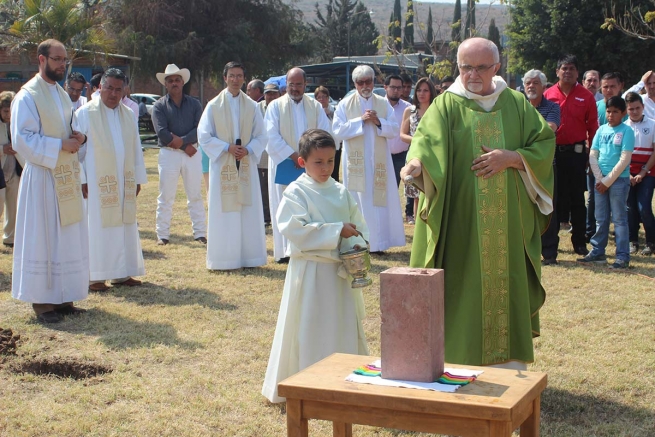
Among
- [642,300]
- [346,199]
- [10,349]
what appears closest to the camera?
[346,199]

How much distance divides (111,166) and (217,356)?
123 inches

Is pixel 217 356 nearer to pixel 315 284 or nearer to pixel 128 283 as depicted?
pixel 315 284

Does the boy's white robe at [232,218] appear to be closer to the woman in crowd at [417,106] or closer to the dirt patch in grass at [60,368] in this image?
the woman in crowd at [417,106]

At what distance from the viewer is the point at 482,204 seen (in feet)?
16.5

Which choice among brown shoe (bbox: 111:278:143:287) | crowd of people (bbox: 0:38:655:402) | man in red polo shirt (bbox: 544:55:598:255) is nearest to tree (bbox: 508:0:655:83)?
crowd of people (bbox: 0:38:655:402)

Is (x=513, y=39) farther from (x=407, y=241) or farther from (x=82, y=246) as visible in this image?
(x=82, y=246)

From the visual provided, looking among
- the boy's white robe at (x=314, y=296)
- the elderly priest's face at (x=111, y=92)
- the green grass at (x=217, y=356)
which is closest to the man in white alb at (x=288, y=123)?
the green grass at (x=217, y=356)

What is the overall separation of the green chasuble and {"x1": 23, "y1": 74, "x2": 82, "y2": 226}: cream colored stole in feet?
11.5

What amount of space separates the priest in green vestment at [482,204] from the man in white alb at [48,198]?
A: 11.5 ft

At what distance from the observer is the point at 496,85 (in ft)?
16.7

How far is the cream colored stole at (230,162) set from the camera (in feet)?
30.7

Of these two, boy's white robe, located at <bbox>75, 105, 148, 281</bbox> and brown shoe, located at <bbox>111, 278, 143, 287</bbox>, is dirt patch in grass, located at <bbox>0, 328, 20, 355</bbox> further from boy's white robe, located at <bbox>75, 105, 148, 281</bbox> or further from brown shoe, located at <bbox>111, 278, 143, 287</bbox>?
brown shoe, located at <bbox>111, 278, 143, 287</bbox>

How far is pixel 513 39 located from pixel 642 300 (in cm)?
2924

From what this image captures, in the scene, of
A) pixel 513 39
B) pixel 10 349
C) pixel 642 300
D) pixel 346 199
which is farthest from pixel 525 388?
pixel 513 39
